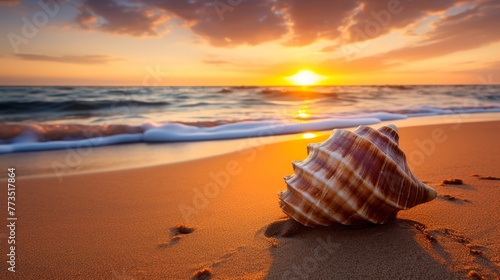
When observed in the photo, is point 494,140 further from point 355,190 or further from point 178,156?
point 178,156

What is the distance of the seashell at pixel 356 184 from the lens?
2078mm

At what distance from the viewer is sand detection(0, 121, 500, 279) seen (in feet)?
6.41

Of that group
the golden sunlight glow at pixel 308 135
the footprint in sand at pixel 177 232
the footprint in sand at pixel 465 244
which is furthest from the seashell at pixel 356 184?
the golden sunlight glow at pixel 308 135

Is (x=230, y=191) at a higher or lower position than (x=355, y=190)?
lower

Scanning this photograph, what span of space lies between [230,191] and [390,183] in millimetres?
1853

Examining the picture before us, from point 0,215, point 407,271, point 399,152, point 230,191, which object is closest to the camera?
point 407,271

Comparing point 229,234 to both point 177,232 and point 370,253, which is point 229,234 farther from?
point 370,253

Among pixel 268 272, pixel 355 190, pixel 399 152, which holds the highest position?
pixel 399 152

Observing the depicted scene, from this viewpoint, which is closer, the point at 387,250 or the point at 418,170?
the point at 387,250

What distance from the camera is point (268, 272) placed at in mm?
1949

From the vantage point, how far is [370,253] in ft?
6.64

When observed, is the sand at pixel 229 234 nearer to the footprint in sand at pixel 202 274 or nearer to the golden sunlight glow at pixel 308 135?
the footprint in sand at pixel 202 274

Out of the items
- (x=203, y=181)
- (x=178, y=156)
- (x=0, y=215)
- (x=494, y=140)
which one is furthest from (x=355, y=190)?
(x=494, y=140)

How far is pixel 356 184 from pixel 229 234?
3.54 ft
